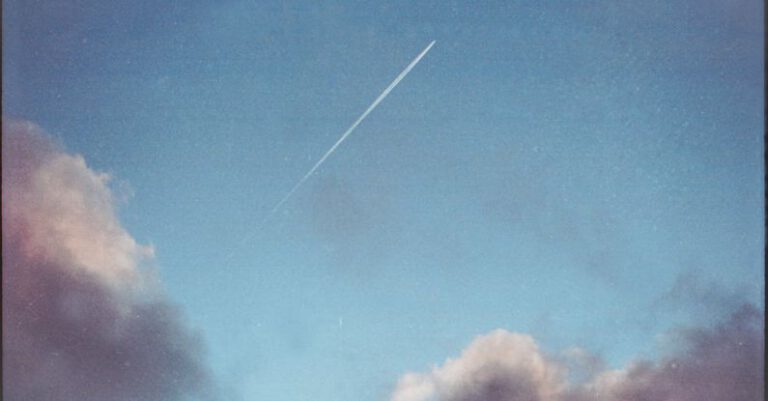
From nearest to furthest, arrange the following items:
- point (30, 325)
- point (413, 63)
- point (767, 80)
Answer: point (767, 80), point (30, 325), point (413, 63)

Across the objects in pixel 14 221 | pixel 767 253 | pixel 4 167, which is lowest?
pixel 767 253

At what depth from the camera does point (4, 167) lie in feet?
24.3

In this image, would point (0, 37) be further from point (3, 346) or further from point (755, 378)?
point (755, 378)

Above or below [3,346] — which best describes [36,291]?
above

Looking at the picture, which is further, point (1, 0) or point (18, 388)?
point (18, 388)

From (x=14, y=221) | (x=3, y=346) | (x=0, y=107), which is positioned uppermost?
(x=0, y=107)

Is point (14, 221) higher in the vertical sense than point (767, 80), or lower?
lower

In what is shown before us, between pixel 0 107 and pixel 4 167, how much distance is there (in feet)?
2.12

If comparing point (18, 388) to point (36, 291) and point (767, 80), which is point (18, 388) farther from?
point (767, 80)

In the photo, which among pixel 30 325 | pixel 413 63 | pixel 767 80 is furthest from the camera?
pixel 413 63

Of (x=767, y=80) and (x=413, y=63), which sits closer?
(x=767, y=80)

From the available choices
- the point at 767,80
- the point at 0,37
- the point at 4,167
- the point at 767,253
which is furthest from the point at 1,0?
the point at 767,253

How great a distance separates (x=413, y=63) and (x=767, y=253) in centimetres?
439

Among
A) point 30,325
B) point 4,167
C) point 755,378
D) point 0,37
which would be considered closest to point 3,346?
point 30,325
